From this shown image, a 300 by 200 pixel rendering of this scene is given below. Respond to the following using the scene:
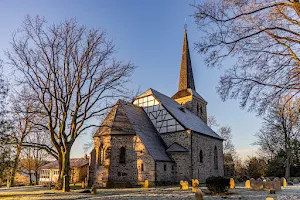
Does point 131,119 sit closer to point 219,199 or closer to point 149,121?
point 149,121

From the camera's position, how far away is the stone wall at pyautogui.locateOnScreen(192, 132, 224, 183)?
2528 cm

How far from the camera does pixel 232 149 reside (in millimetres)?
51875

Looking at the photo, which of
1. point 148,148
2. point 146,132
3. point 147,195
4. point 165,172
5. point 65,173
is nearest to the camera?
point 147,195

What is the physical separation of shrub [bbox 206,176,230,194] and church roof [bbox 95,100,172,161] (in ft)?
24.9

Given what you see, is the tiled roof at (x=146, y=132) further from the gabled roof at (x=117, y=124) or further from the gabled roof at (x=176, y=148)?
the gabled roof at (x=176, y=148)

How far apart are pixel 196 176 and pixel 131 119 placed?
867cm

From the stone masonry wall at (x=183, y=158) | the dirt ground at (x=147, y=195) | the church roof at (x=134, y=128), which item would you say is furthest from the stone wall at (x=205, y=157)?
the dirt ground at (x=147, y=195)

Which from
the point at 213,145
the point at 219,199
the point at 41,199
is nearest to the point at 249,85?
the point at 219,199

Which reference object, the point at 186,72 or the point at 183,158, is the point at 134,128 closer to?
the point at 183,158

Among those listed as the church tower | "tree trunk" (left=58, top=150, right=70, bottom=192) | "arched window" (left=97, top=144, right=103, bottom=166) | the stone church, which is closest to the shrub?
the stone church

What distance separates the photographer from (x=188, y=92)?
36.7 metres

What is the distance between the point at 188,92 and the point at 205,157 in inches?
463

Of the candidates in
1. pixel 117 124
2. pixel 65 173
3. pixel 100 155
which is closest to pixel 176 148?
pixel 117 124

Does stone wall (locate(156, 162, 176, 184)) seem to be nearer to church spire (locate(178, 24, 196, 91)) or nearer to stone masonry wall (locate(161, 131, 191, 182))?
stone masonry wall (locate(161, 131, 191, 182))
